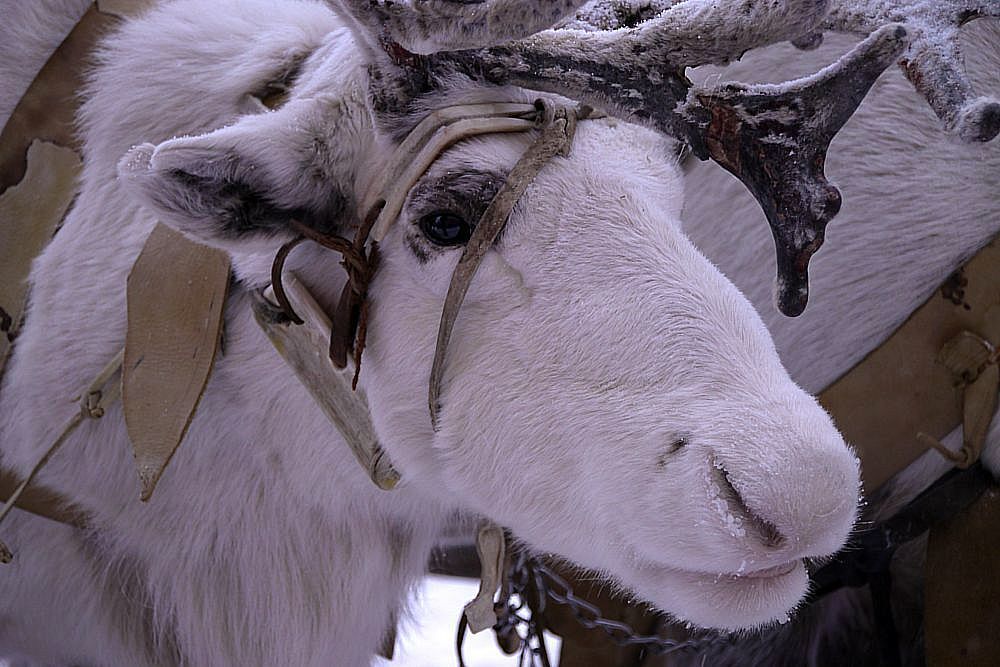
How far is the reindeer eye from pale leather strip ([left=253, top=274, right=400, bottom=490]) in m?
0.28

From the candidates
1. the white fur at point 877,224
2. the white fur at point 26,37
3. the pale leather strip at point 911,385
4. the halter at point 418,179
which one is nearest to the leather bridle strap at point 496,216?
the halter at point 418,179

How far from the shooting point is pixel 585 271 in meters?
1.61

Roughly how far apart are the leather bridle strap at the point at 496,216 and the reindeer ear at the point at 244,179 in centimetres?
29

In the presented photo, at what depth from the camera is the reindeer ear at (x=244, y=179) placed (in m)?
1.64

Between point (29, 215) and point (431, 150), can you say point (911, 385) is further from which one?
point (29, 215)

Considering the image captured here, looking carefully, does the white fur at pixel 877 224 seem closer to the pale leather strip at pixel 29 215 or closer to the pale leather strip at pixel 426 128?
the pale leather strip at pixel 426 128

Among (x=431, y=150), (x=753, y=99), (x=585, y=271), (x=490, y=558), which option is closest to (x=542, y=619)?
(x=490, y=558)

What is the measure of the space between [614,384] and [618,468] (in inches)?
5.0

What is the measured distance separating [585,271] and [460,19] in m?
0.42

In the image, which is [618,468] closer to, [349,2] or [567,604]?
[349,2]

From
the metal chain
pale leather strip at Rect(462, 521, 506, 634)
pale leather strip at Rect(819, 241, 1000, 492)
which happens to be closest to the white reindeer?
pale leather strip at Rect(462, 521, 506, 634)

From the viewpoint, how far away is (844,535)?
1482 mm

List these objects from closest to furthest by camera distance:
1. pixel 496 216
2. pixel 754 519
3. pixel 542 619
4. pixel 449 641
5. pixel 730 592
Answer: pixel 754 519, pixel 730 592, pixel 496 216, pixel 542 619, pixel 449 641

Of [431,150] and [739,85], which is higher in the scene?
[739,85]
